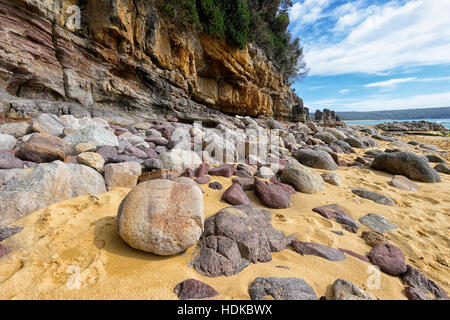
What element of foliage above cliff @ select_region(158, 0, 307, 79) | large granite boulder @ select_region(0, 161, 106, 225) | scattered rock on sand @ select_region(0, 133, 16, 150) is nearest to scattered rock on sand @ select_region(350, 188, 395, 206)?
large granite boulder @ select_region(0, 161, 106, 225)

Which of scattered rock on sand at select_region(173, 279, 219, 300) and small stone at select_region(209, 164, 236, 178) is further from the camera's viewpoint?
small stone at select_region(209, 164, 236, 178)

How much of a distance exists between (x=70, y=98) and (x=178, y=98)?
13.0 feet

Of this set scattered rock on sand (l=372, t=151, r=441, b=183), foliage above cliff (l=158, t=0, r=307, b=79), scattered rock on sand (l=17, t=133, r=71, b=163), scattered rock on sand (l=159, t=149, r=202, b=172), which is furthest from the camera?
foliage above cliff (l=158, t=0, r=307, b=79)

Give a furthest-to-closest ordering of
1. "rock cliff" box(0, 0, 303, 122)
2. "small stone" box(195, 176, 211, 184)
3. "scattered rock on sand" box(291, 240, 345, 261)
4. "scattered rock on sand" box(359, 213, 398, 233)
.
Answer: "rock cliff" box(0, 0, 303, 122) < "small stone" box(195, 176, 211, 184) < "scattered rock on sand" box(359, 213, 398, 233) < "scattered rock on sand" box(291, 240, 345, 261)

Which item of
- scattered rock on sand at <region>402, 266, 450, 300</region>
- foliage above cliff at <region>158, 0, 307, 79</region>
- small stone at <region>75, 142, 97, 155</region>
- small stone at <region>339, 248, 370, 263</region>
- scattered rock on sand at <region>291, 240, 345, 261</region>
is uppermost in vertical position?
foliage above cliff at <region>158, 0, 307, 79</region>

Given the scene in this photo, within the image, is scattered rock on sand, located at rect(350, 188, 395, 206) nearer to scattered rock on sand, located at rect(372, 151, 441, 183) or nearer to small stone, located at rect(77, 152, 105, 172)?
scattered rock on sand, located at rect(372, 151, 441, 183)

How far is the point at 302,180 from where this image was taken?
9.46ft

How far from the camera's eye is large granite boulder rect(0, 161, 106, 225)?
1612 millimetres

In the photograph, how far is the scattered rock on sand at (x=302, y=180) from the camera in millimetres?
2834

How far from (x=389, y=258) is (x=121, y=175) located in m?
2.94

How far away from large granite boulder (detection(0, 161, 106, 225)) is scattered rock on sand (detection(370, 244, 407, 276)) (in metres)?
2.87

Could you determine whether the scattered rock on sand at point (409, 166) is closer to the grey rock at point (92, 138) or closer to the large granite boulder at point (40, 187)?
the large granite boulder at point (40, 187)
